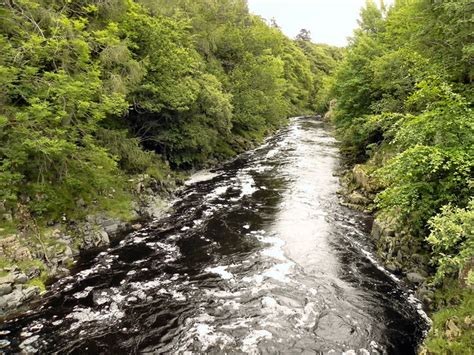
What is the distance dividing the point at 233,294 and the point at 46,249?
776 cm

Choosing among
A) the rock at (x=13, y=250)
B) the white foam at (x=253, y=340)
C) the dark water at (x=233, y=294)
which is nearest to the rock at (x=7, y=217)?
the rock at (x=13, y=250)

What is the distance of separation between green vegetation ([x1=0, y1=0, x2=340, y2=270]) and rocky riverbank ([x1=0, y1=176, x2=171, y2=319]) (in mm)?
171

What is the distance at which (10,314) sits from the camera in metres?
11.1

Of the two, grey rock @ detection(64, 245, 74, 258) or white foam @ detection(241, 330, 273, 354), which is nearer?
white foam @ detection(241, 330, 273, 354)

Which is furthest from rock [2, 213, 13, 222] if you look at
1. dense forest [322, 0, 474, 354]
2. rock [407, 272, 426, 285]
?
rock [407, 272, 426, 285]

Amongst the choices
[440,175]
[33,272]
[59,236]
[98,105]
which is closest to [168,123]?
[98,105]

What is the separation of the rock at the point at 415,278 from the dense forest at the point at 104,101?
45.5ft

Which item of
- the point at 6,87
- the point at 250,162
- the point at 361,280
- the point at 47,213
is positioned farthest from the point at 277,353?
the point at 250,162

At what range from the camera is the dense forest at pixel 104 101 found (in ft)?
46.1

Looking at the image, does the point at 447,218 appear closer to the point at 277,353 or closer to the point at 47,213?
the point at 277,353

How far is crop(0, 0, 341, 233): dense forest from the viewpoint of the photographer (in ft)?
46.1

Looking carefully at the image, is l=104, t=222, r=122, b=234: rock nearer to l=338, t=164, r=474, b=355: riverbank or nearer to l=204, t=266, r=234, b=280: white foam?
l=204, t=266, r=234, b=280: white foam

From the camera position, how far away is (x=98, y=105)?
52.7ft

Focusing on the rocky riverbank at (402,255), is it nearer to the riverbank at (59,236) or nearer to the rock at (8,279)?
the riverbank at (59,236)
